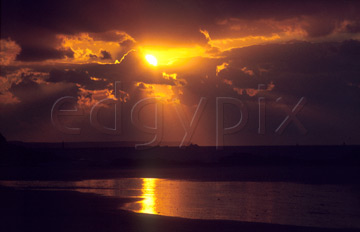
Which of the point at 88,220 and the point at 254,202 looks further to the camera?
the point at 254,202

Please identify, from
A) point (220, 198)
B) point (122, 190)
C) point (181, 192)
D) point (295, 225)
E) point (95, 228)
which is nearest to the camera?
point (95, 228)

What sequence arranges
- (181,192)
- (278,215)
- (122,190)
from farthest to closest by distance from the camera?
(122,190)
(181,192)
(278,215)

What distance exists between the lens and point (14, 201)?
30.7 metres

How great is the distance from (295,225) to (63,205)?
562 inches

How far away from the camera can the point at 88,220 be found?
23484mm

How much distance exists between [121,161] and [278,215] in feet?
225

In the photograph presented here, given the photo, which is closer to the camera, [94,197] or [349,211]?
[349,211]

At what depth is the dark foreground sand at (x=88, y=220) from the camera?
70.3 ft

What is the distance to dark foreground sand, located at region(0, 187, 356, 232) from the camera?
2144 cm

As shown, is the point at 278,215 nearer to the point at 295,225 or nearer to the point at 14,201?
the point at 295,225

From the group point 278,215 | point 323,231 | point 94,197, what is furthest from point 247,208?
point 94,197

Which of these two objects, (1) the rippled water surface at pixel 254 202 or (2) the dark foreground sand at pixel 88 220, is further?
(1) the rippled water surface at pixel 254 202

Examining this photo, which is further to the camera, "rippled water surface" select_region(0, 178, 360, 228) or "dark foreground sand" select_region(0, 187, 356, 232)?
"rippled water surface" select_region(0, 178, 360, 228)

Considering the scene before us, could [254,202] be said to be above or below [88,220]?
below
